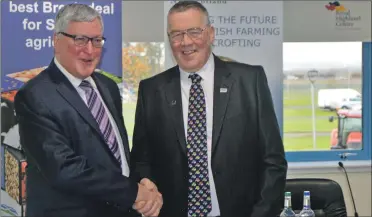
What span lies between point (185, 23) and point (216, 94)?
0.35 m

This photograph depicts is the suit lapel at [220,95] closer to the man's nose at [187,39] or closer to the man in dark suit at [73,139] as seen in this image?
the man's nose at [187,39]

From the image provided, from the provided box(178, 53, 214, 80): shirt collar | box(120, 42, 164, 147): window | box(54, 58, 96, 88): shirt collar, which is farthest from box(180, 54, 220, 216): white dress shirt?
box(120, 42, 164, 147): window

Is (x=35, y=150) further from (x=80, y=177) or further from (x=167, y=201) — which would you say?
(x=167, y=201)

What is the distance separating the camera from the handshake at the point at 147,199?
2045mm

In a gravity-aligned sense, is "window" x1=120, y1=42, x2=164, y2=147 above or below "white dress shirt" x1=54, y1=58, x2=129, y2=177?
above

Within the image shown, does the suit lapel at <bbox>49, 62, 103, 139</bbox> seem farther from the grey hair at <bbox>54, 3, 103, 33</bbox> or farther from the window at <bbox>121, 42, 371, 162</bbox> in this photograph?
the window at <bbox>121, 42, 371, 162</bbox>

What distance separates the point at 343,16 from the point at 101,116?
324cm

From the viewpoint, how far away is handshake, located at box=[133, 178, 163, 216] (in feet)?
6.71

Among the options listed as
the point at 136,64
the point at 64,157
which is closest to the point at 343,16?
the point at 136,64

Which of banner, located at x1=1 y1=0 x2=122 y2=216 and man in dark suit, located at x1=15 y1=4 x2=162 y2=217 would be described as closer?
man in dark suit, located at x1=15 y1=4 x2=162 y2=217

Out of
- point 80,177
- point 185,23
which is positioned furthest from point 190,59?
point 80,177

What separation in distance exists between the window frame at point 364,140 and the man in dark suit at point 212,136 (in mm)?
2591

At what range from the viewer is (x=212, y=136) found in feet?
7.25

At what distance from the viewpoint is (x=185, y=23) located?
2.21 meters
